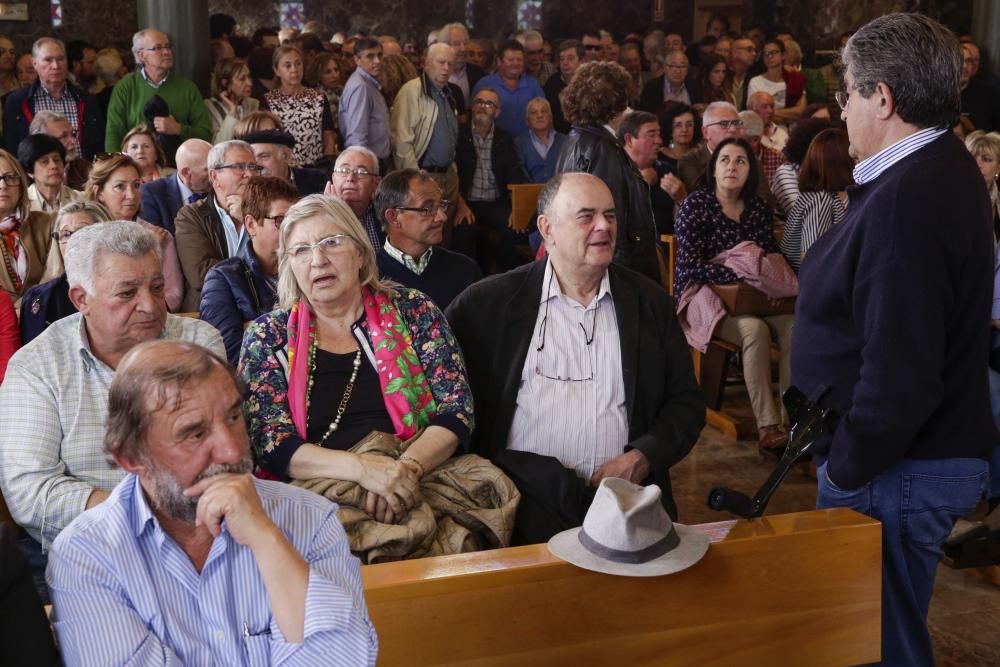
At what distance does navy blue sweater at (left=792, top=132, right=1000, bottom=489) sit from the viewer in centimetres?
195

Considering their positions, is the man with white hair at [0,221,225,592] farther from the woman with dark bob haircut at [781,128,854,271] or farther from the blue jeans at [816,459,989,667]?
the woman with dark bob haircut at [781,128,854,271]

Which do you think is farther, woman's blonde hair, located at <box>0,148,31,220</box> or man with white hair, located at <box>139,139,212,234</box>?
man with white hair, located at <box>139,139,212,234</box>

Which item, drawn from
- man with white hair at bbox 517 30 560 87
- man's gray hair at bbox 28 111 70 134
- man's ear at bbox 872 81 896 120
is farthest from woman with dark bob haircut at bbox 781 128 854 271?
man with white hair at bbox 517 30 560 87

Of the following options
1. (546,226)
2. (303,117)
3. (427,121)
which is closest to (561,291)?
(546,226)

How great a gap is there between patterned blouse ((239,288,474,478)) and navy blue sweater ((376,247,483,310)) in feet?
3.41

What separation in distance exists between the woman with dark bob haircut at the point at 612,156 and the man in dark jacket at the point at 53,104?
316 cm

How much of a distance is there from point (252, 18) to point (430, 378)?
8944 millimetres

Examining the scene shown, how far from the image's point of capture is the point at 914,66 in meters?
1.97

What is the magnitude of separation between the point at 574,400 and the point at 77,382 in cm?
118

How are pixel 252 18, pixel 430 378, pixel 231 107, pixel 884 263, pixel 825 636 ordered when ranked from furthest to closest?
pixel 252 18
pixel 231 107
pixel 430 378
pixel 825 636
pixel 884 263

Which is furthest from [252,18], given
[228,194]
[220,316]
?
[220,316]

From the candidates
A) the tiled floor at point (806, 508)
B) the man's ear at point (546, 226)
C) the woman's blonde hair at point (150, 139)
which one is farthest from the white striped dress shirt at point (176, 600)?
the woman's blonde hair at point (150, 139)

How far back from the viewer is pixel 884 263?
1.95m

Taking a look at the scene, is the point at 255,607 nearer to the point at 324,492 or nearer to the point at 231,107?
the point at 324,492
